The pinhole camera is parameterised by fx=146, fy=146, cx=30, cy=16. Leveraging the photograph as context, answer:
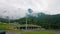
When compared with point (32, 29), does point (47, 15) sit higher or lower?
higher

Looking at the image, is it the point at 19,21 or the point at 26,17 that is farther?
the point at 26,17

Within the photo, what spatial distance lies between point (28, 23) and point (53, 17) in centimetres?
95

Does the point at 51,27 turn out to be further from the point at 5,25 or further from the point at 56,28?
the point at 5,25

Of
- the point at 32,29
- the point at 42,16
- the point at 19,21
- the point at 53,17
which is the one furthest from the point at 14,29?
the point at 53,17

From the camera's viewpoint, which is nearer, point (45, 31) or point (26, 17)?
point (45, 31)

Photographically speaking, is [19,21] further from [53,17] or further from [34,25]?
[53,17]

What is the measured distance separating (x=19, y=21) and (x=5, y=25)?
2.36 feet

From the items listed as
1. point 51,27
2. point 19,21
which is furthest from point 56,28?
point 19,21

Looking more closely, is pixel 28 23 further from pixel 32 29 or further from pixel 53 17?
pixel 53 17

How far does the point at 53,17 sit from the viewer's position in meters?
5.38

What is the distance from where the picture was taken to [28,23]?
541 cm

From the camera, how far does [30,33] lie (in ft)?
17.2

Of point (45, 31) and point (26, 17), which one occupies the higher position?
point (26, 17)

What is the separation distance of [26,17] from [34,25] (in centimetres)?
50
